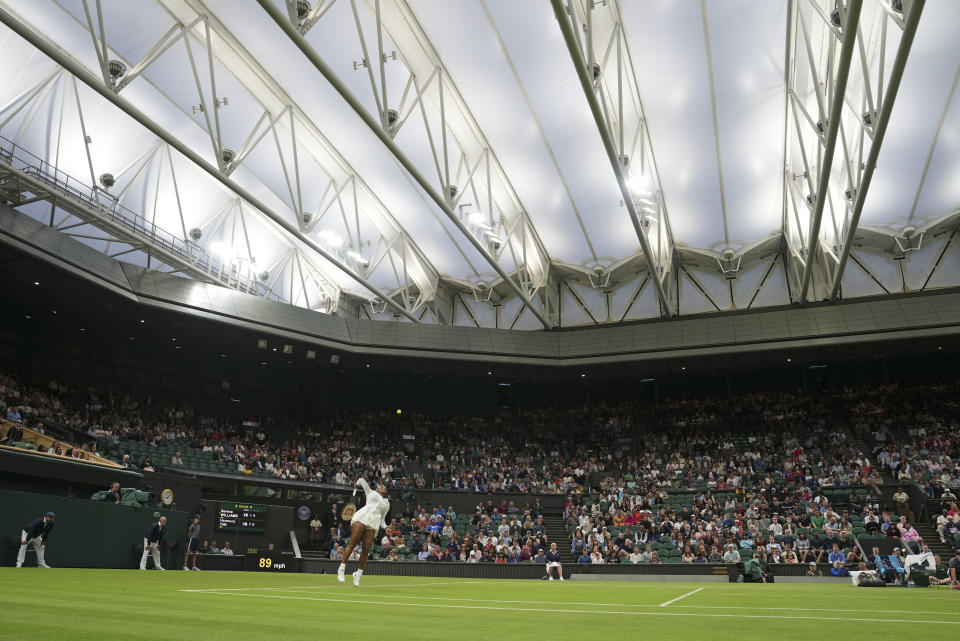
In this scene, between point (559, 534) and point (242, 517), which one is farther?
point (559, 534)

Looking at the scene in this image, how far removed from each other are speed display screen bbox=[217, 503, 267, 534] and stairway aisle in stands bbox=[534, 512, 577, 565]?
13.3m

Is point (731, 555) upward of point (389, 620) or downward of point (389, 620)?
upward

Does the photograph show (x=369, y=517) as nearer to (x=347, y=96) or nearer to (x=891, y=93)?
(x=347, y=96)

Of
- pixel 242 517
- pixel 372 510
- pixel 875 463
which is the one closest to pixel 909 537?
pixel 875 463

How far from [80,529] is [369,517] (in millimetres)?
8882

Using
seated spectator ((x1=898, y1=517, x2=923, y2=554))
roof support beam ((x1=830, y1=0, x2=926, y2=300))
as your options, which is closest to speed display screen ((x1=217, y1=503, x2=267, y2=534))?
seated spectator ((x1=898, y1=517, x2=923, y2=554))

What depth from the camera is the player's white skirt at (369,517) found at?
10.9m

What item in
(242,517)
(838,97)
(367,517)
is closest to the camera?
(367,517)

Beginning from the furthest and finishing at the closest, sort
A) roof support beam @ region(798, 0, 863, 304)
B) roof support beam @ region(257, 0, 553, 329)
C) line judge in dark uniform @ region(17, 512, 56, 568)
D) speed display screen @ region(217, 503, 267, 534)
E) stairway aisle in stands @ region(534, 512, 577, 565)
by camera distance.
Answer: stairway aisle in stands @ region(534, 512, 577, 565) < speed display screen @ region(217, 503, 267, 534) < roof support beam @ region(257, 0, 553, 329) < roof support beam @ region(798, 0, 863, 304) < line judge in dark uniform @ region(17, 512, 56, 568)

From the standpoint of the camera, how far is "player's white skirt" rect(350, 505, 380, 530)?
1091 centimetres

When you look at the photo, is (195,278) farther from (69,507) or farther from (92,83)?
(69,507)

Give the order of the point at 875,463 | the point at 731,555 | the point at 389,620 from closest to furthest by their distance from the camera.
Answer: the point at 389,620 < the point at 731,555 < the point at 875,463

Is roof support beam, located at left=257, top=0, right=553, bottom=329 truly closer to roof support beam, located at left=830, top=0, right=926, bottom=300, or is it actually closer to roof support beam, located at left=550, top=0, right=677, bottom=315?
roof support beam, located at left=550, top=0, right=677, bottom=315

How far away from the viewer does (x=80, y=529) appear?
15.8 metres
